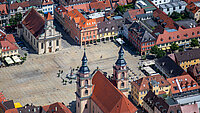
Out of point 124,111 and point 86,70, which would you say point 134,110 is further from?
point 86,70

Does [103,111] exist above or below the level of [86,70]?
below

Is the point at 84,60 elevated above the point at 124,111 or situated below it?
above

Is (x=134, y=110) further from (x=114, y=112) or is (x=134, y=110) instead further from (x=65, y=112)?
(x=65, y=112)

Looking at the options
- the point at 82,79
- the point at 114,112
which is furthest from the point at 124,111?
the point at 82,79

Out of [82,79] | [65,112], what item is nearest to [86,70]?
[82,79]

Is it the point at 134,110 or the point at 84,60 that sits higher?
the point at 84,60

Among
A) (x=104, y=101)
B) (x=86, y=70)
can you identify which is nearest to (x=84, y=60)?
(x=86, y=70)

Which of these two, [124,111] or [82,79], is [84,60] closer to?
[82,79]
